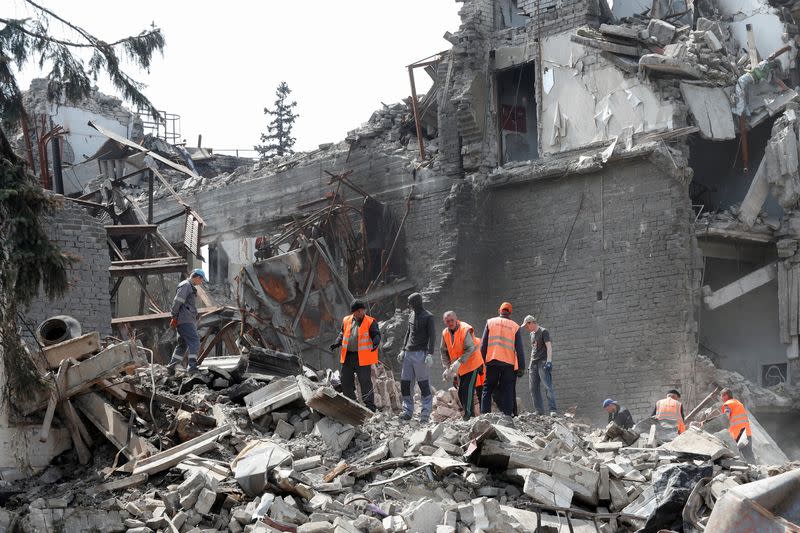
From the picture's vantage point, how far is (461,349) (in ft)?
42.1

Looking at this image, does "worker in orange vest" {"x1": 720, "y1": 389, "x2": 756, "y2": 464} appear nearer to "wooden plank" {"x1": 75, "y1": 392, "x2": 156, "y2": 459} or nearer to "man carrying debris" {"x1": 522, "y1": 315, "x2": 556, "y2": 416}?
"man carrying debris" {"x1": 522, "y1": 315, "x2": 556, "y2": 416}

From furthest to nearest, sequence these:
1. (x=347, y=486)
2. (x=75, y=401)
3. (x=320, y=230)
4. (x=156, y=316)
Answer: (x=320, y=230) → (x=156, y=316) → (x=75, y=401) → (x=347, y=486)

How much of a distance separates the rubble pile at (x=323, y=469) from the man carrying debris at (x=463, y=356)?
32.1 inches

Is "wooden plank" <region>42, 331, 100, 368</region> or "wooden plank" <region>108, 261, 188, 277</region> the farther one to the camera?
"wooden plank" <region>108, 261, 188, 277</region>

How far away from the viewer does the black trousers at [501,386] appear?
12.6m

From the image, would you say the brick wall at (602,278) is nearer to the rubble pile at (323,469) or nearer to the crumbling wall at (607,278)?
the crumbling wall at (607,278)

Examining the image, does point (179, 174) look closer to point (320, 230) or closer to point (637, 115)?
point (320, 230)

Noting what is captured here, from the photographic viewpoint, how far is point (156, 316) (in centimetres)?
1747

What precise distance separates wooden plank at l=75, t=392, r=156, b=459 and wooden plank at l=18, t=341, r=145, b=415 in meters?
0.14


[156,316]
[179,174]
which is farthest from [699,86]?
[179,174]

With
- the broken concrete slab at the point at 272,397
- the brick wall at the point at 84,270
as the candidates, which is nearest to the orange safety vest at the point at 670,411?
the broken concrete slab at the point at 272,397

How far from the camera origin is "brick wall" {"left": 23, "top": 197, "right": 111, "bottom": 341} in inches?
650

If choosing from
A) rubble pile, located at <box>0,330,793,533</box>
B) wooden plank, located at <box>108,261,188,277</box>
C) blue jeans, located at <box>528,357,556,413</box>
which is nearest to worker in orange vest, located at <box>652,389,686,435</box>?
rubble pile, located at <box>0,330,793,533</box>

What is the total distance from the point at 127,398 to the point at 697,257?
1019cm
